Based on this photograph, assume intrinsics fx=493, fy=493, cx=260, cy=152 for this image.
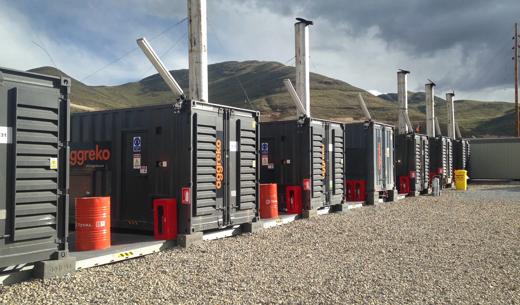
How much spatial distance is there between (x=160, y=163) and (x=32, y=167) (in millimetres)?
3006

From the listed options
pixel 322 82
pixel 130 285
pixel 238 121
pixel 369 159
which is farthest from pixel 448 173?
pixel 322 82

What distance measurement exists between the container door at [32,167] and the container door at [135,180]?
2753mm

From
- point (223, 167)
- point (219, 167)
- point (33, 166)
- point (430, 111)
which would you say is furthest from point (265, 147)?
point (430, 111)

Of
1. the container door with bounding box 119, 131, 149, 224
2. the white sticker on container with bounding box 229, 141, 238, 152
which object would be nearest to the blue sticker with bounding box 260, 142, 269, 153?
the white sticker on container with bounding box 229, 141, 238, 152

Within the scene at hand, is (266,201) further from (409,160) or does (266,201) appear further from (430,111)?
(430,111)

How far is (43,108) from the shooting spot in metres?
5.92

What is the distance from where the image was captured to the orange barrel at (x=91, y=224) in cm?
714

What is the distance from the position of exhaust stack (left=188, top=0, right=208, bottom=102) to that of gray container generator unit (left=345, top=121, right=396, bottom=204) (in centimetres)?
755

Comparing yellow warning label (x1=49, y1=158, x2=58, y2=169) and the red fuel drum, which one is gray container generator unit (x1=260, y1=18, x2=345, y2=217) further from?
yellow warning label (x1=49, y1=158, x2=58, y2=169)

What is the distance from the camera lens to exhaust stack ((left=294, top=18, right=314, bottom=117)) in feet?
48.2

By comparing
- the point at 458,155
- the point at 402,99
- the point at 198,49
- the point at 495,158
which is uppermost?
the point at 402,99

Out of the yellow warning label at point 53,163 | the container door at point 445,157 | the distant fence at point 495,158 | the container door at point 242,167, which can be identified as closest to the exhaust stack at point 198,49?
the container door at point 242,167

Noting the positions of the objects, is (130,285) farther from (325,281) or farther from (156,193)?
(156,193)

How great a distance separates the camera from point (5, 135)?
5543mm
